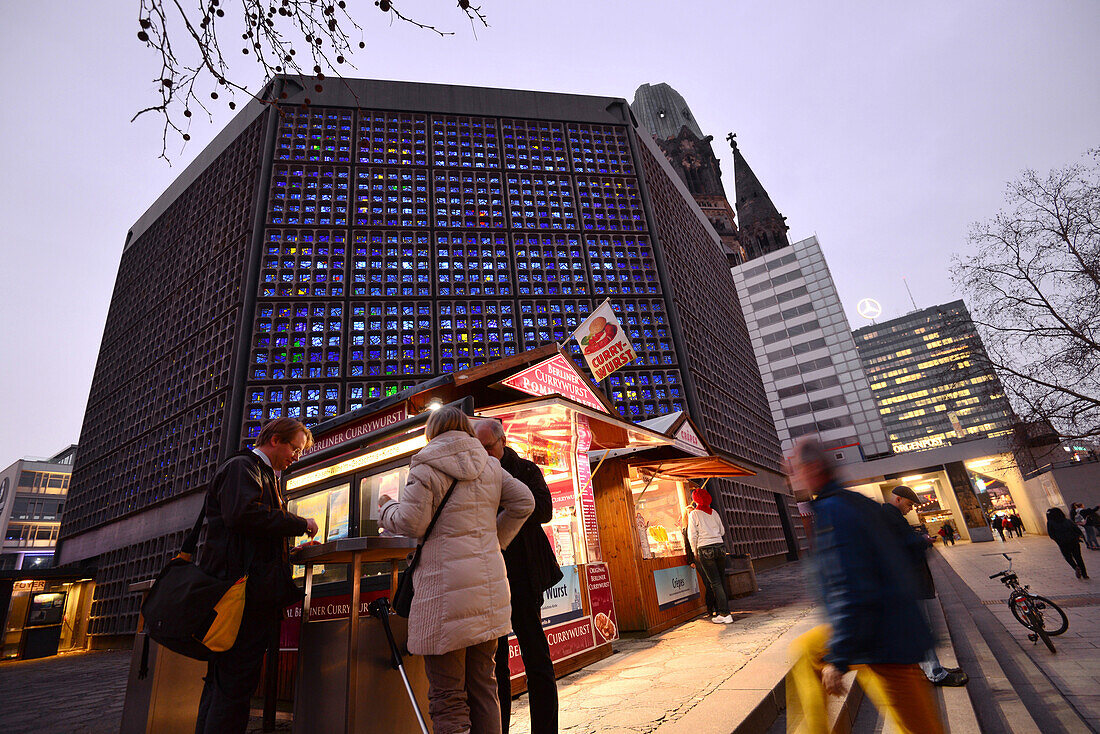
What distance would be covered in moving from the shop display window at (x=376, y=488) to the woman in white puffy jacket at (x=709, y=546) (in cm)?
426

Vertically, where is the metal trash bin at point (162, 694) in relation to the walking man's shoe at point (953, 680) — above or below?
above

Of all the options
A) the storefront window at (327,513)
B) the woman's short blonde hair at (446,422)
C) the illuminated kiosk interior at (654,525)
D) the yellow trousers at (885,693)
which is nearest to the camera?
the yellow trousers at (885,693)

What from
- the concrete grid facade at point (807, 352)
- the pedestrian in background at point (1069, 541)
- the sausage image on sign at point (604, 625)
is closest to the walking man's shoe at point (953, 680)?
the sausage image on sign at point (604, 625)

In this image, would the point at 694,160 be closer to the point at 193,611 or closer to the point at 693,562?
the point at 693,562

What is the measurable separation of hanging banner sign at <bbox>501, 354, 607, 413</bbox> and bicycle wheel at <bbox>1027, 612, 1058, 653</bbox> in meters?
4.36

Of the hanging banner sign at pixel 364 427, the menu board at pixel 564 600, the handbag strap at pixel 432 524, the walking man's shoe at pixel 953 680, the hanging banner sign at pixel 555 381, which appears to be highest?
the hanging banner sign at pixel 555 381

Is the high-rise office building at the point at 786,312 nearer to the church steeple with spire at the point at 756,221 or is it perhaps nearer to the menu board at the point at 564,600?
the church steeple with spire at the point at 756,221

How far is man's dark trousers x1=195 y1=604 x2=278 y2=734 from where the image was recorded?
2.09 meters

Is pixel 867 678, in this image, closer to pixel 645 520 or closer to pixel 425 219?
pixel 645 520

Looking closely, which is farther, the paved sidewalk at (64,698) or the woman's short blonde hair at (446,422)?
the paved sidewalk at (64,698)

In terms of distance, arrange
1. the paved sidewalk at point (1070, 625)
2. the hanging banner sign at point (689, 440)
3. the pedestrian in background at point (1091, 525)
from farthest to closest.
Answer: the pedestrian in background at point (1091, 525), the hanging banner sign at point (689, 440), the paved sidewalk at point (1070, 625)

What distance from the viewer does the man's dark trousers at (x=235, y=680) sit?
6.86ft

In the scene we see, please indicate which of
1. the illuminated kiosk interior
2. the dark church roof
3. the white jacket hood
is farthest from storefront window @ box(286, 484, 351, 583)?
the dark church roof

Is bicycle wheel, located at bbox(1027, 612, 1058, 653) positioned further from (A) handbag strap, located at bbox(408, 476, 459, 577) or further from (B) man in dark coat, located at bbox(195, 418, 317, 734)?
(B) man in dark coat, located at bbox(195, 418, 317, 734)
